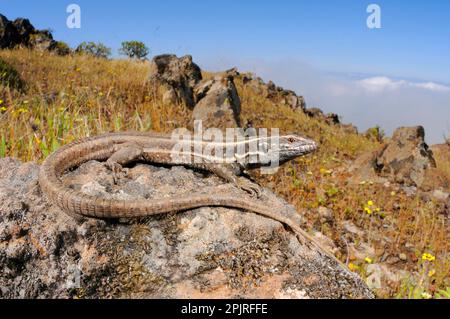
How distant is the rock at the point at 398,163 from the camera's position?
1048 centimetres

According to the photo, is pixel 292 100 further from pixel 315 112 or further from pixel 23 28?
pixel 23 28

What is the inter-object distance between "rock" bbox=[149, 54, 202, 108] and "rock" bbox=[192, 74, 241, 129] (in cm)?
67

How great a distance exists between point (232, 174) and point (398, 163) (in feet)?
26.2

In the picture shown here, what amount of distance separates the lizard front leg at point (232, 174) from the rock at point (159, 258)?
81 cm

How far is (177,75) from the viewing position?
13094mm

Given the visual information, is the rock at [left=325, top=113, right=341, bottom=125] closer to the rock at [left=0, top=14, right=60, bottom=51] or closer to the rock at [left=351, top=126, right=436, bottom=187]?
the rock at [left=351, top=126, right=436, bottom=187]

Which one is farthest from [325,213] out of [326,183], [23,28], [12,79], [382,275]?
[23,28]

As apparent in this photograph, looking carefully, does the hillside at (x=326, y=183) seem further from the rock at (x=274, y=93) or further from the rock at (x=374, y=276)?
the rock at (x=274, y=93)

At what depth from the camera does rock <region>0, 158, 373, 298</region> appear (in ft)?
8.29

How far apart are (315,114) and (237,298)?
2217cm

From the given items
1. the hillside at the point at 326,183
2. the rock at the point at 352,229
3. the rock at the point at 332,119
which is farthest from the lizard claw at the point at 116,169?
the rock at the point at 332,119

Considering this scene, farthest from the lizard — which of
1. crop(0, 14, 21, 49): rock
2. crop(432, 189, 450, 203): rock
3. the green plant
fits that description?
crop(0, 14, 21, 49): rock
